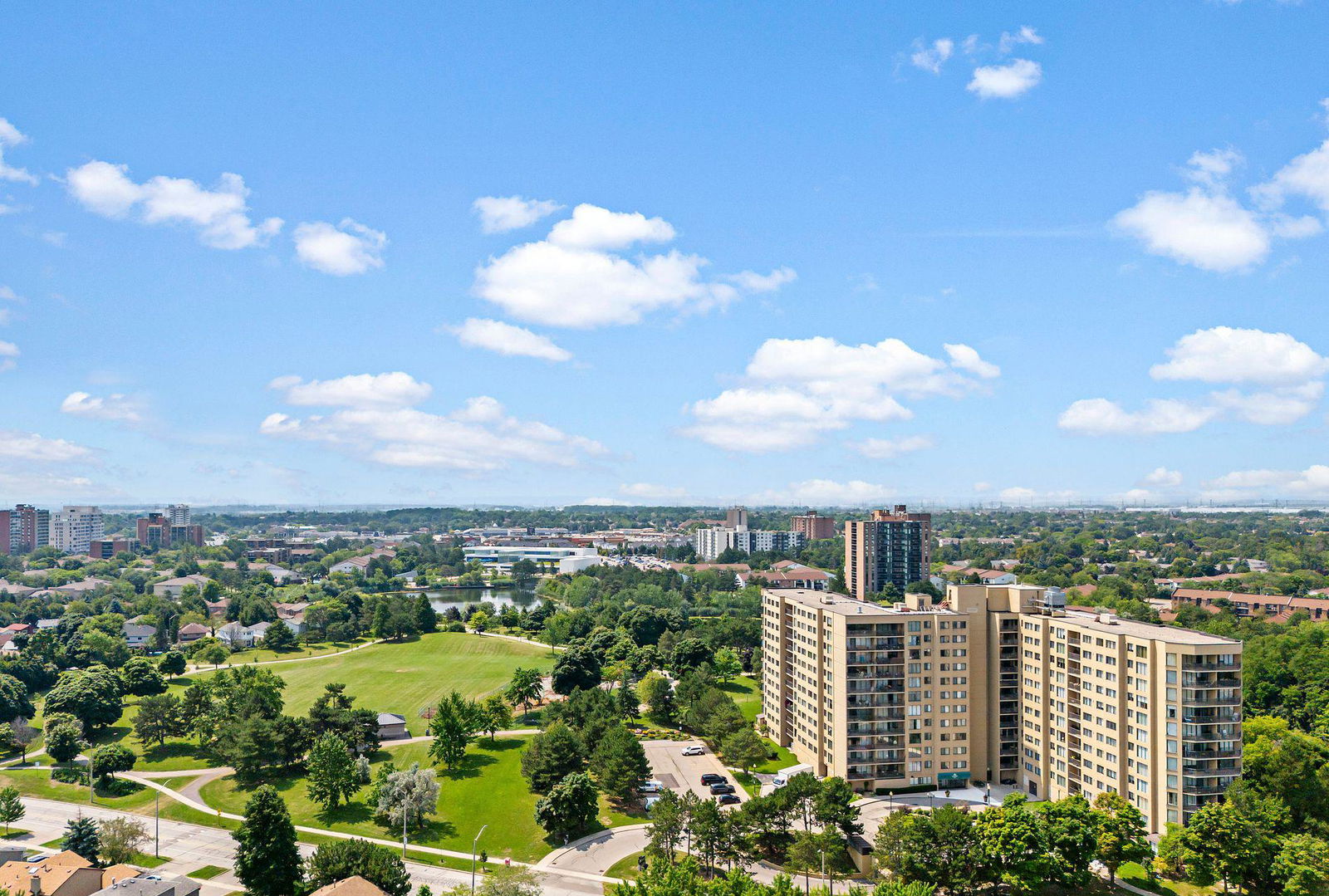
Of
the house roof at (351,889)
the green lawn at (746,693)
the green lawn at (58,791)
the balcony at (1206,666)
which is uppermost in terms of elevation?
the balcony at (1206,666)

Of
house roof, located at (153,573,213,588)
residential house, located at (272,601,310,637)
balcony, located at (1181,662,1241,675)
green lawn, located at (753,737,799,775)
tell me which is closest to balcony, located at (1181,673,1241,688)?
balcony, located at (1181,662,1241,675)

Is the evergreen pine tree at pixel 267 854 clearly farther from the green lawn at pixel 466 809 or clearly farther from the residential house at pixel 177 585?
the residential house at pixel 177 585

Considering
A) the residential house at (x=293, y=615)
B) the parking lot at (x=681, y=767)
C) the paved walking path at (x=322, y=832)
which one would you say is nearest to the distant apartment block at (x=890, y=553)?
the parking lot at (x=681, y=767)

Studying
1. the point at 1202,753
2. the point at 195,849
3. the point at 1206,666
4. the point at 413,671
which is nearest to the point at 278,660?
the point at 413,671

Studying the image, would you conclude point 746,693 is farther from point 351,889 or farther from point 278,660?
point 278,660

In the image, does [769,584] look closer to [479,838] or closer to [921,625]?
[921,625]

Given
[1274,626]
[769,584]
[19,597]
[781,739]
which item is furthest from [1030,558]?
[19,597]
